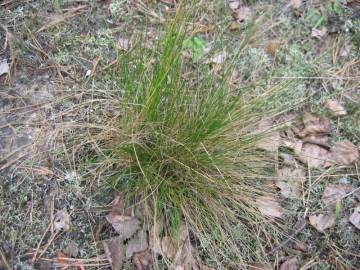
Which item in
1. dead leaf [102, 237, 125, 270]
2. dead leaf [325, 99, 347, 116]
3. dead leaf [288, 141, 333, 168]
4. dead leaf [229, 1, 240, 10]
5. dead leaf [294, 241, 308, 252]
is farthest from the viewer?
dead leaf [229, 1, 240, 10]

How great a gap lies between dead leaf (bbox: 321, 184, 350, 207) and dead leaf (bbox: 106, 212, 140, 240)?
0.72 m

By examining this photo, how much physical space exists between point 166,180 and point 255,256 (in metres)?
0.42

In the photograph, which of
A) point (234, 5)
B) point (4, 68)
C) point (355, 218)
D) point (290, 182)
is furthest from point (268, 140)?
point (4, 68)

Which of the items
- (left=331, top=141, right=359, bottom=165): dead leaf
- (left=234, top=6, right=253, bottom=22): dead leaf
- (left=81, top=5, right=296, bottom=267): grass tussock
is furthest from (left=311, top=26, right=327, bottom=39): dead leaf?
(left=81, top=5, right=296, bottom=267): grass tussock

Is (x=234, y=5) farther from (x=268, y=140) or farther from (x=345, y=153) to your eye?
(x=345, y=153)

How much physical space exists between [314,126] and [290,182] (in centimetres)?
29

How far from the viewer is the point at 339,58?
206 centimetres

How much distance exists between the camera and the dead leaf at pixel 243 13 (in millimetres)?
2137

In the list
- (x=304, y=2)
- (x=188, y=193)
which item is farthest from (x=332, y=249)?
(x=304, y=2)

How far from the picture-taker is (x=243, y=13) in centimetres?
216

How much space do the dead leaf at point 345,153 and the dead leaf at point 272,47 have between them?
51 centimetres

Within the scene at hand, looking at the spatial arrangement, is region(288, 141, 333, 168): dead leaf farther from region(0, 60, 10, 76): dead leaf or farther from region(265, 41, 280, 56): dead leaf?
region(0, 60, 10, 76): dead leaf

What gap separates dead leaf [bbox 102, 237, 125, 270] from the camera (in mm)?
1525

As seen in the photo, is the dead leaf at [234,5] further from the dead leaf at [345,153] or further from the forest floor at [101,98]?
the dead leaf at [345,153]
